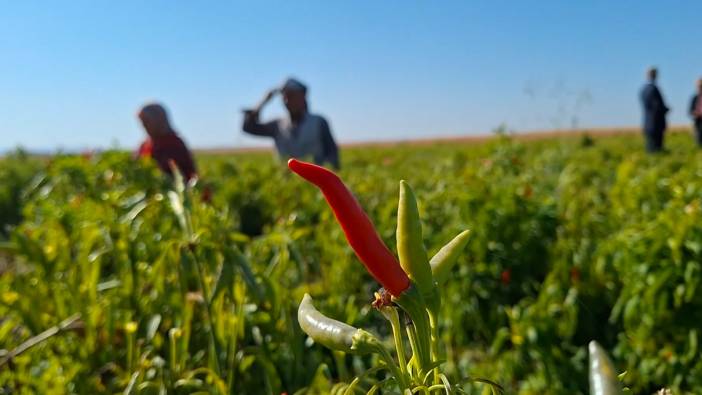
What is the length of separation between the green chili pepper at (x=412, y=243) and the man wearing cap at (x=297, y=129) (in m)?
4.16

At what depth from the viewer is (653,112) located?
31.0 feet

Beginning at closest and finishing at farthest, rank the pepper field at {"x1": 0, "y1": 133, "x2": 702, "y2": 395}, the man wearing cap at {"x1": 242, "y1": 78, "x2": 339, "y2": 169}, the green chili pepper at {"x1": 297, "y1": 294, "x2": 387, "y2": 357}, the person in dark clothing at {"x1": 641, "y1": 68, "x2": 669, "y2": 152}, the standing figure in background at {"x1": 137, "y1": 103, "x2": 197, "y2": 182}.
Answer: the green chili pepper at {"x1": 297, "y1": 294, "x2": 387, "y2": 357} → the pepper field at {"x1": 0, "y1": 133, "x2": 702, "y2": 395} → the standing figure in background at {"x1": 137, "y1": 103, "x2": 197, "y2": 182} → the man wearing cap at {"x1": 242, "y1": 78, "x2": 339, "y2": 169} → the person in dark clothing at {"x1": 641, "y1": 68, "x2": 669, "y2": 152}

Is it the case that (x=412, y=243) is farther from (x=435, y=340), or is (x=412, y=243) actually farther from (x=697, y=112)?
(x=697, y=112)

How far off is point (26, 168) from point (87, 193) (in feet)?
24.9

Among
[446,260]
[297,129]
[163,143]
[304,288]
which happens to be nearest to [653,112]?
[297,129]

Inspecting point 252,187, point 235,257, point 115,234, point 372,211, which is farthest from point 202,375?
point 252,187

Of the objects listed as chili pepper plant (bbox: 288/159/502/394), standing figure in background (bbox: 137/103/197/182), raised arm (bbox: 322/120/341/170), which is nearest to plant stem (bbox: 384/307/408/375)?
chili pepper plant (bbox: 288/159/502/394)

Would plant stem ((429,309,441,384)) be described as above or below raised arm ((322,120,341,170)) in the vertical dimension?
below

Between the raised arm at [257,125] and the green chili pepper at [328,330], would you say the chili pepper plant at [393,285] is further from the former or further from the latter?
the raised arm at [257,125]

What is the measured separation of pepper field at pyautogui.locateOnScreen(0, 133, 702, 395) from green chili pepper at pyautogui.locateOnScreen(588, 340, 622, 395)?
810mm

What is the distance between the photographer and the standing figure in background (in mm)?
3914

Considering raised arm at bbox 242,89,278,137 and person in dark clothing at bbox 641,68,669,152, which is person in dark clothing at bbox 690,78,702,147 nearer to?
person in dark clothing at bbox 641,68,669,152

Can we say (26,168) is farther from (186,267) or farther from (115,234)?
(186,267)

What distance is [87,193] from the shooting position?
2891 millimetres
